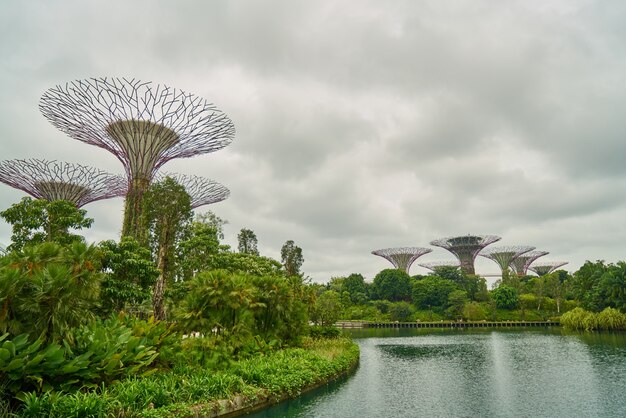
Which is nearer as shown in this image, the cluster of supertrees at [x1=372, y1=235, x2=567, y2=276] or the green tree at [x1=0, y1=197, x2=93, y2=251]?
the green tree at [x1=0, y1=197, x2=93, y2=251]

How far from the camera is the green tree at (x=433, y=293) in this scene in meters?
82.4

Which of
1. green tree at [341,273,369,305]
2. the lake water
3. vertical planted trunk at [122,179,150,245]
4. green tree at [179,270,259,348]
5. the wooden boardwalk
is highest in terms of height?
vertical planted trunk at [122,179,150,245]

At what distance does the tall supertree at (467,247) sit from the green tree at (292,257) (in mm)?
64365

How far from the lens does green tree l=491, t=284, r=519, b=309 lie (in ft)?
257

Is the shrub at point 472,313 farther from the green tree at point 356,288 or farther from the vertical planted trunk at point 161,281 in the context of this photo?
the vertical planted trunk at point 161,281

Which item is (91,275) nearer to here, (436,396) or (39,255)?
(39,255)

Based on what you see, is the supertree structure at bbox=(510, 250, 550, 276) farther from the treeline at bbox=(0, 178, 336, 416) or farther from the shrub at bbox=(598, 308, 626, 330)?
the treeline at bbox=(0, 178, 336, 416)

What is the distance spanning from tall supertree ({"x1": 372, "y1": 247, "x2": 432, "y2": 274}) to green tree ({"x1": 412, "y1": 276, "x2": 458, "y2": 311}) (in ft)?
74.9

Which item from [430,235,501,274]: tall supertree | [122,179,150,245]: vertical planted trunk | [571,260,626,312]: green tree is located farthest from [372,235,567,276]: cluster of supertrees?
[122,179,150,245]: vertical planted trunk

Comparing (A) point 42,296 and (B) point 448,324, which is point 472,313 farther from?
(A) point 42,296

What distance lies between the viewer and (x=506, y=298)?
78.6m

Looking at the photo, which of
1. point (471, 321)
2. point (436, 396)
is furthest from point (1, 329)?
point (471, 321)

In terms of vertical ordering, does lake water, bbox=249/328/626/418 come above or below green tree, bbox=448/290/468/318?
below

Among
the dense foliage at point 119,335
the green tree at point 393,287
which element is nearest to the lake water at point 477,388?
the dense foliage at point 119,335
